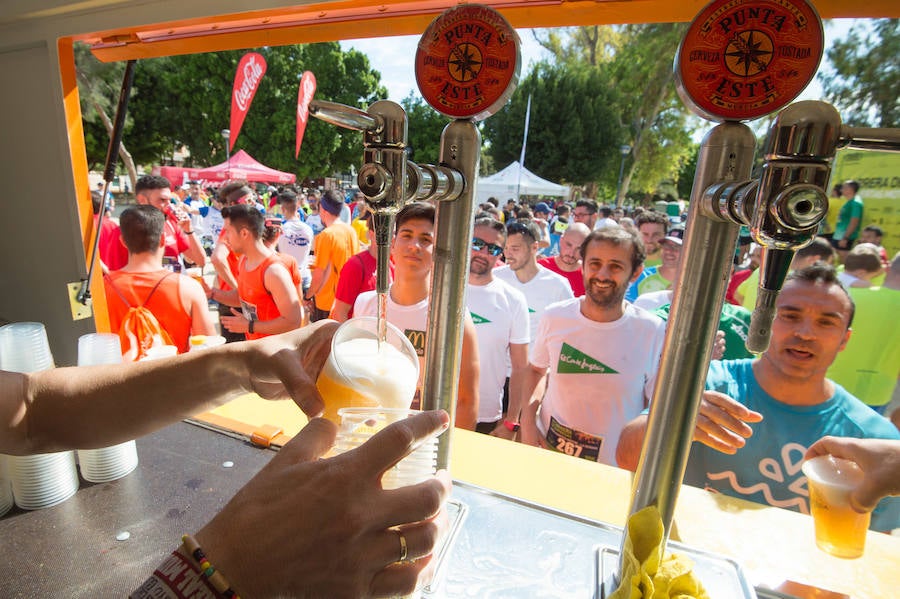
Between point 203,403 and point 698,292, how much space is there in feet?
3.39

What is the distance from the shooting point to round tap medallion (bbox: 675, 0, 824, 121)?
0.59 meters

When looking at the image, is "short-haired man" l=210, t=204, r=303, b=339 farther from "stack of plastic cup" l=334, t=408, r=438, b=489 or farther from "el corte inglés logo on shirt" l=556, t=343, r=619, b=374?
"stack of plastic cup" l=334, t=408, r=438, b=489

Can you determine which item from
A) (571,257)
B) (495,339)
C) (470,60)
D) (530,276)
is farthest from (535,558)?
(571,257)

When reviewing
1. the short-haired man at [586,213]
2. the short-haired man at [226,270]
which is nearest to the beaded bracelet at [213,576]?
the short-haired man at [226,270]

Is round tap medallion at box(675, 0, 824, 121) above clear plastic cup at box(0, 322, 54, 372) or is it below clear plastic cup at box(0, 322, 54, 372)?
above

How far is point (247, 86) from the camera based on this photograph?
6980 millimetres

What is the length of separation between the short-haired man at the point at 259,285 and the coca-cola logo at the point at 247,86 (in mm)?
4137

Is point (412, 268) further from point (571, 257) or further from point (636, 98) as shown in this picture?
point (636, 98)

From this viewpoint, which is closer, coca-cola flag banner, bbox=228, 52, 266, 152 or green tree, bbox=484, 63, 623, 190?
coca-cola flag banner, bbox=228, 52, 266, 152

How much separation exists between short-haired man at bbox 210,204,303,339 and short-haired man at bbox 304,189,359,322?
1249 millimetres

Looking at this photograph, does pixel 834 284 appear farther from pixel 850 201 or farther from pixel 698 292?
pixel 850 201

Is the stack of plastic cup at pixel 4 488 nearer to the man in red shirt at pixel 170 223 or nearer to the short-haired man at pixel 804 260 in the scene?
the short-haired man at pixel 804 260

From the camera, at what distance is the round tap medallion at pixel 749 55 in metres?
0.59

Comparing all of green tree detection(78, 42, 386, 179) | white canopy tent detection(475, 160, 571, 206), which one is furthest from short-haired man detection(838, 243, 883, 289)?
green tree detection(78, 42, 386, 179)
